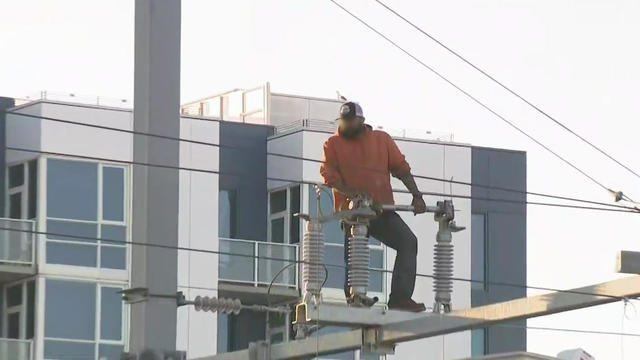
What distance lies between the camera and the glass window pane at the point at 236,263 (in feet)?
169

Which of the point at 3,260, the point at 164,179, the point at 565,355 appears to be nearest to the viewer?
the point at 164,179

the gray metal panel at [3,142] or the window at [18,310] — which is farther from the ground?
the gray metal panel at [3,142]

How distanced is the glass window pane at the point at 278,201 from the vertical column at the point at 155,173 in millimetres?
33995

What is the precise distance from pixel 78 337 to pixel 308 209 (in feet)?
19.5

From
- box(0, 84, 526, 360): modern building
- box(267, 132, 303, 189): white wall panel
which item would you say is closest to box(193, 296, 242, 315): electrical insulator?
box(0, 84, 526, 360): modern building

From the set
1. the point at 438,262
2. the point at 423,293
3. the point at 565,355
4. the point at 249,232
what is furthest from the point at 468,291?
the point at 438,262

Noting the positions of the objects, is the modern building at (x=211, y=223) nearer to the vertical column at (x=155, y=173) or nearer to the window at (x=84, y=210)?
the window at (x=84, y=210)

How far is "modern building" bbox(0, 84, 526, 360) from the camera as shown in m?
49.4

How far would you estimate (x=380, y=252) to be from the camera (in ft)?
175

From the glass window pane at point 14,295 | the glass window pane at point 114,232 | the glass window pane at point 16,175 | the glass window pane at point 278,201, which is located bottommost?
the glass window pane at point 14,295

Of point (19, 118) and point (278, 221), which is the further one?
point (278, 221)

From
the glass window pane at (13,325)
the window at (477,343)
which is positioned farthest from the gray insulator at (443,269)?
the window at (477,343)

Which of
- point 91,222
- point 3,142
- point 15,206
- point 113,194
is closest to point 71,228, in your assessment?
point 91,222

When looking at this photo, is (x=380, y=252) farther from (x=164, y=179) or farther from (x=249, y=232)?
(x=164, y=179)
